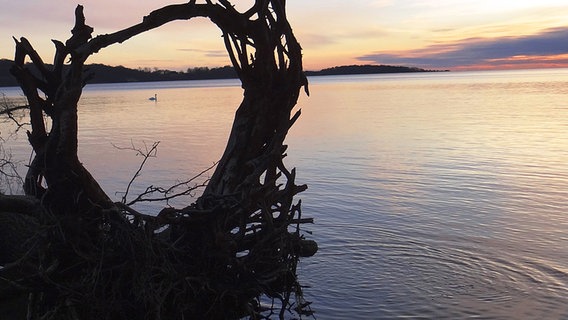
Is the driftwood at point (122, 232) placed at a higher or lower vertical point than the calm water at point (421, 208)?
higher

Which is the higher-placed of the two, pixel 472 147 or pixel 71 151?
pixel 71 151

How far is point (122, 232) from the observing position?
5461mm

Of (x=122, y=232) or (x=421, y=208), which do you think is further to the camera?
(x=421, y=208)

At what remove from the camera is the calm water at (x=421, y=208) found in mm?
7910

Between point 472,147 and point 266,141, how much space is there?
49.0 ft

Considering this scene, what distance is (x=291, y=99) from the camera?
654 centimetres

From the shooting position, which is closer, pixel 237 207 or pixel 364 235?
pixel 237 207

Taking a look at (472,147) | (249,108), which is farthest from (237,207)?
(472,147)

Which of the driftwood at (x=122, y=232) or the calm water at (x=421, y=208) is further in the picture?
the calm water at (x=421, y=208)

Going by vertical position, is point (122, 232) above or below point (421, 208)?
above

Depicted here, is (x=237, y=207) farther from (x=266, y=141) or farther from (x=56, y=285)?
(x=56, y=285)

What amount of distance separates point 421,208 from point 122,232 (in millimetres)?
8033

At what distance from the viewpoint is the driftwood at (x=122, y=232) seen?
537cm

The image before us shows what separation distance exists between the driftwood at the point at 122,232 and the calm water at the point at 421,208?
2.07 m
